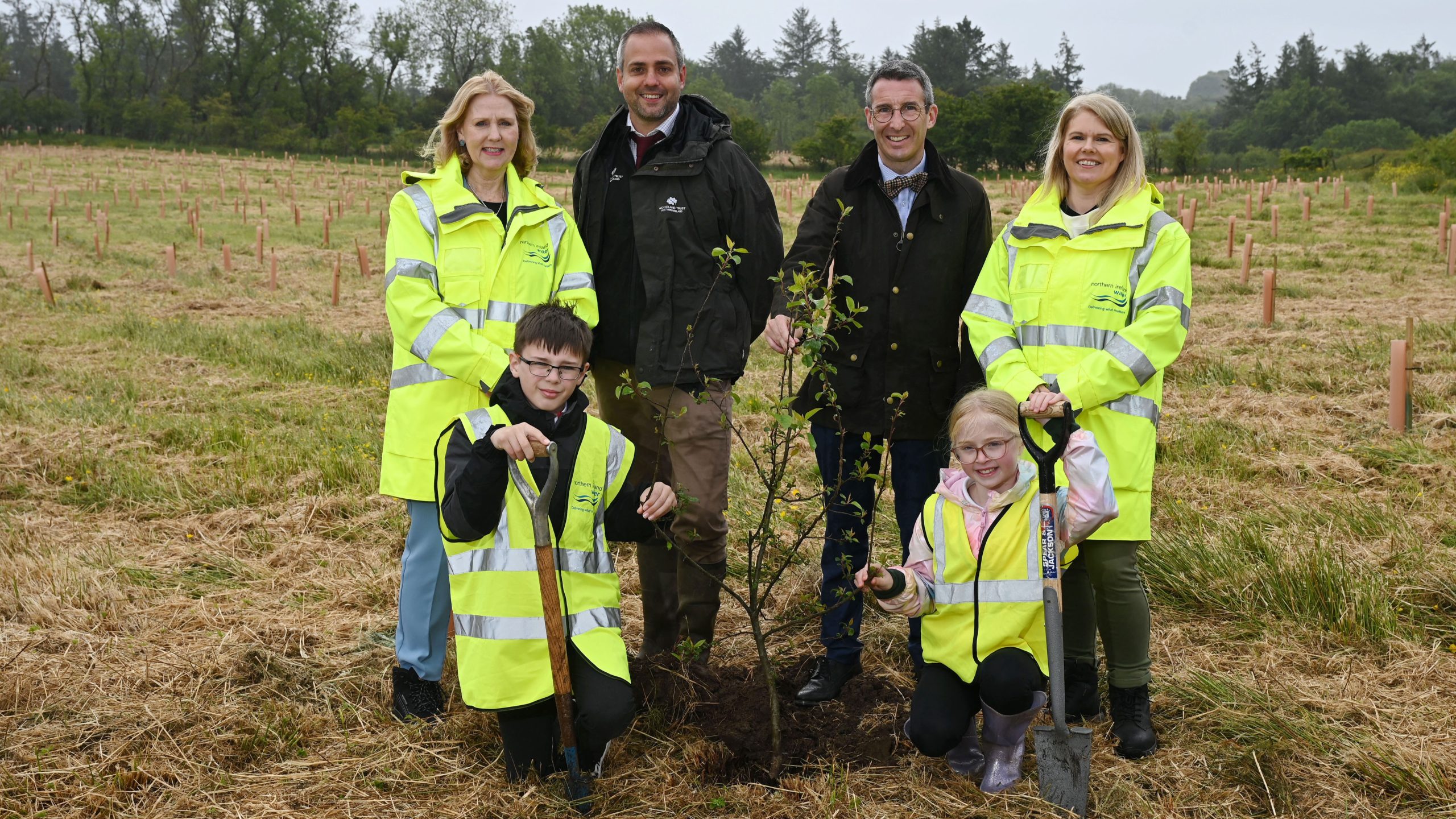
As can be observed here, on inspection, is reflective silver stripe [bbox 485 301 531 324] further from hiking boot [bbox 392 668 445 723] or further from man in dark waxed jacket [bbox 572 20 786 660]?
hiking boot [bbox 392 668 445 723]

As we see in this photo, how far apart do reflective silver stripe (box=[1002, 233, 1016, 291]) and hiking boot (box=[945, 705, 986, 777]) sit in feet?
4.45

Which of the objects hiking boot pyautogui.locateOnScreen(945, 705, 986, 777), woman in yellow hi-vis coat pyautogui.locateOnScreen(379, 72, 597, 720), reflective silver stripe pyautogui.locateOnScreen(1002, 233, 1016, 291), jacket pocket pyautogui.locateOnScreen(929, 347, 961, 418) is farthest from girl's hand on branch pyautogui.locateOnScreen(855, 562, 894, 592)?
woman in yellow hi-vis coat pyautogui.locateOnScreen(379, 72, 597, 720)

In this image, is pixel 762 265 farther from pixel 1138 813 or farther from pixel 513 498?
pixel 1138 813

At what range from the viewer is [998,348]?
314 centimetres

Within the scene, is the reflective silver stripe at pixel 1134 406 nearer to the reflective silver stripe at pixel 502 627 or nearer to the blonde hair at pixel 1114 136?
the blonde hair at pixel 1114 136

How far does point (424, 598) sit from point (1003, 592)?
1.85m

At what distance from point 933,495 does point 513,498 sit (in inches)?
48.6

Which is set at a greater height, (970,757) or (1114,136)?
(1114,136)

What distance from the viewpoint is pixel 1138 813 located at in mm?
2773

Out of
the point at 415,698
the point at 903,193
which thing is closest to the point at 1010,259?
the point at 903,193

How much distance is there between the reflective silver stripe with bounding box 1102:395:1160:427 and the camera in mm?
3014

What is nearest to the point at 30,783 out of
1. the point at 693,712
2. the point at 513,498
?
the point at 513,498

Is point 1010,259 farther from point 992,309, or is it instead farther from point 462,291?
point 462,291

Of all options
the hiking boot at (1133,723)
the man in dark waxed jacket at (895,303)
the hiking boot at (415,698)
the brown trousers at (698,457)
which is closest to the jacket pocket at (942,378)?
the man in dark waxed jacket at (895,303)
